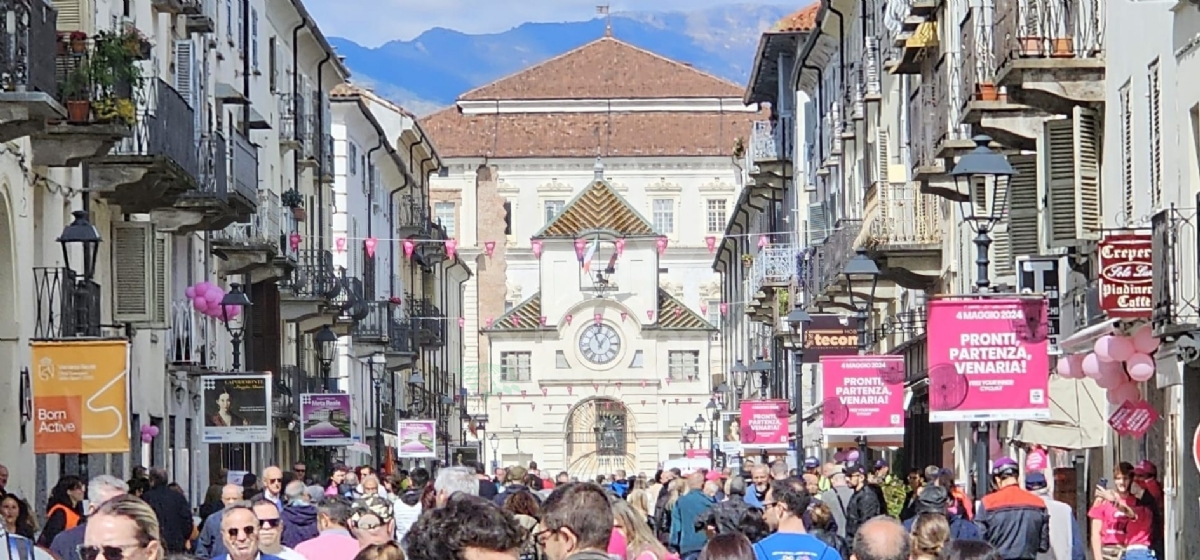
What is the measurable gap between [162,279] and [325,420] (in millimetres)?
13447

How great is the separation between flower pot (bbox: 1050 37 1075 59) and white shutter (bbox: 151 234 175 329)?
1160cm

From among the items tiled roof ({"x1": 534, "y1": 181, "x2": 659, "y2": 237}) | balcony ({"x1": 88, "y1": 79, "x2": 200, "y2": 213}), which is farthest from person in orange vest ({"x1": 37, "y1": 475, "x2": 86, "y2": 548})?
tiled roof ({"x1": 534, "y1": 181, "x2": 659, "y2": 237})

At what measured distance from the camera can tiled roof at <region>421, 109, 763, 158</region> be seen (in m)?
124

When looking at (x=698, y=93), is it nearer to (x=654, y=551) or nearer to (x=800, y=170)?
(x=800, y=170)

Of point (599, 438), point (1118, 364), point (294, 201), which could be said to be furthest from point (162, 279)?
point (599, 438)

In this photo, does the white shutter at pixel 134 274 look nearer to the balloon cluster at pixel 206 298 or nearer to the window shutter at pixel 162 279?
the window shutter at pixel 162 279

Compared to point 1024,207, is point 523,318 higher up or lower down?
lower down

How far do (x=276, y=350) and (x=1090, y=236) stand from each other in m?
27.0

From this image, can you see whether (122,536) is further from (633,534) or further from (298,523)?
(298,523)

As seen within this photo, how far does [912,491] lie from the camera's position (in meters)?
31.3

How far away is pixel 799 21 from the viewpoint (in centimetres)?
6969

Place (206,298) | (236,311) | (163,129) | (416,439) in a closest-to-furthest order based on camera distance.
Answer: (163,129) < (206,298) < (236,311) < (416,439)

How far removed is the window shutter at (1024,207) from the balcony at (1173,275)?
9472 mm

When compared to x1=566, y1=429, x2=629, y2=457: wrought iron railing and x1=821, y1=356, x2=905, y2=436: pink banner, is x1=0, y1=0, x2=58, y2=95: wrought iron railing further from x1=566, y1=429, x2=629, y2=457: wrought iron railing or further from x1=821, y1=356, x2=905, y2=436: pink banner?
x1=566, y1=429, x2=629, y2=457: wrought iron railing
